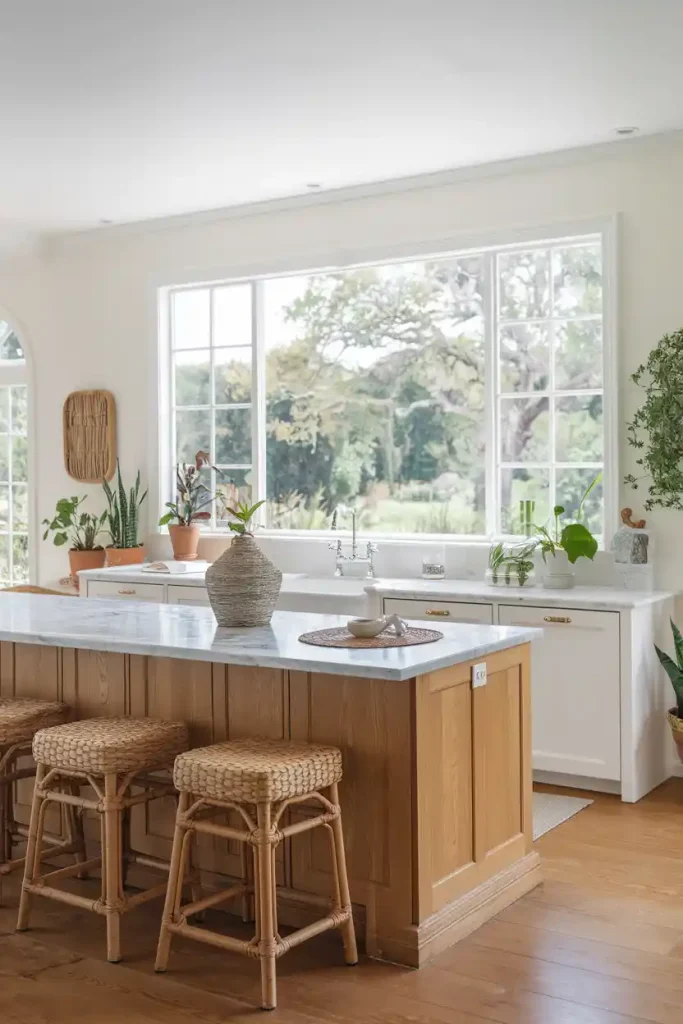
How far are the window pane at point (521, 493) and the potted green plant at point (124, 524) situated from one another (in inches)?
88.3

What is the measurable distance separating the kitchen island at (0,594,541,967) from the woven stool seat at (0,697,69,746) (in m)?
0.13

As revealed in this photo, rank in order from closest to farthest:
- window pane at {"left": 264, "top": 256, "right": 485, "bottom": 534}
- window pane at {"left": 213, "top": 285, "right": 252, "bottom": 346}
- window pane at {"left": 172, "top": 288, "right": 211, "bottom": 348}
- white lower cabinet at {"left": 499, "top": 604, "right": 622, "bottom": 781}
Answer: white lower cabinet at {"left": 499, "top": 604, "right": 622, "bottom": 781}, window pane at {"left": 264, "top": 256, "right": 485, "bottom": 534}, window pane at {"left": 213, "top": 285, "right": 252, "bottom": 346}, window pane at {"left": 172, "top": 288, "right": 211, "bottom": 348}

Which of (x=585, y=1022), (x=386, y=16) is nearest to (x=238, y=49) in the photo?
(x=386, y=16)

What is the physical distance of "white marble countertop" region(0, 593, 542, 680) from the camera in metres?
3.13

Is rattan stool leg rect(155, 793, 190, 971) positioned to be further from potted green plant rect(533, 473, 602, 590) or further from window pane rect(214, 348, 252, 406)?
window pane rect(214, 348, 252, 406)

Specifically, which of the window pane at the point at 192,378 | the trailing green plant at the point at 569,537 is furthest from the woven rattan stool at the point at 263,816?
the window pane at the point at 192,378

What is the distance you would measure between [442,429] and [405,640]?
8.75 feet

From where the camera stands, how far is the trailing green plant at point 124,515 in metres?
6.79

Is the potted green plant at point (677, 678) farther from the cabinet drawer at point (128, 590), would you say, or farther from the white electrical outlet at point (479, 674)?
the cabinet drawer at point (128, 590)

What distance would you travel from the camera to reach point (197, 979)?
10.0ft

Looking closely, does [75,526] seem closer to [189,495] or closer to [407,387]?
[189,495]

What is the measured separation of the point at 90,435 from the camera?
7109 millimetres

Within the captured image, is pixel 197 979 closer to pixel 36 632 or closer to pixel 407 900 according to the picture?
pixel 407 900

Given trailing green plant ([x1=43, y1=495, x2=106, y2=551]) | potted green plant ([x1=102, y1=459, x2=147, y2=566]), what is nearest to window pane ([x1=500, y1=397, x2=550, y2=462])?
potted green plant ([x1=102, y1=459, x2=147, y2=566])
